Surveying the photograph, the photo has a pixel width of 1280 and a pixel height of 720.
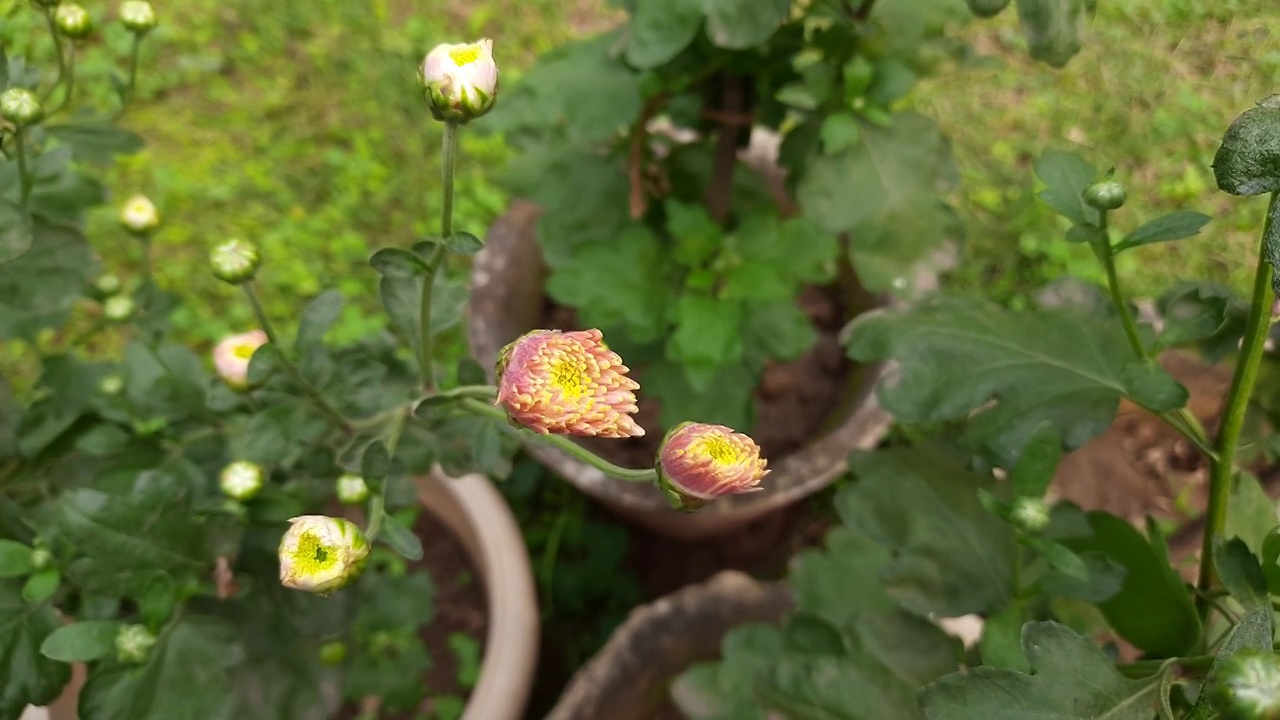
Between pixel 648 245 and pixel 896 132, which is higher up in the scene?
pixel 896 132

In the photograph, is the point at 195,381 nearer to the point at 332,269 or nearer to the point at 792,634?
the point at 792,634

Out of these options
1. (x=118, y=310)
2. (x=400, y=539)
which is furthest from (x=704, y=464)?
(x=118, y=310)

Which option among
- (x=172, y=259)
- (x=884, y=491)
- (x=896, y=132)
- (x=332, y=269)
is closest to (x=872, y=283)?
(x=896, y=132)

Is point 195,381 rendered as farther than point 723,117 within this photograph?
No

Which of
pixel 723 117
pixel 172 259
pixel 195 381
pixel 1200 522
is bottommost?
pixel 172 259

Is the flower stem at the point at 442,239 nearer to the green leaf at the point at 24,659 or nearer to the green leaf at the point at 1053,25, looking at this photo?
the green leaf at the point at 24,659

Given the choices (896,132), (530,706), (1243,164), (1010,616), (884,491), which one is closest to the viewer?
(1243,164)
